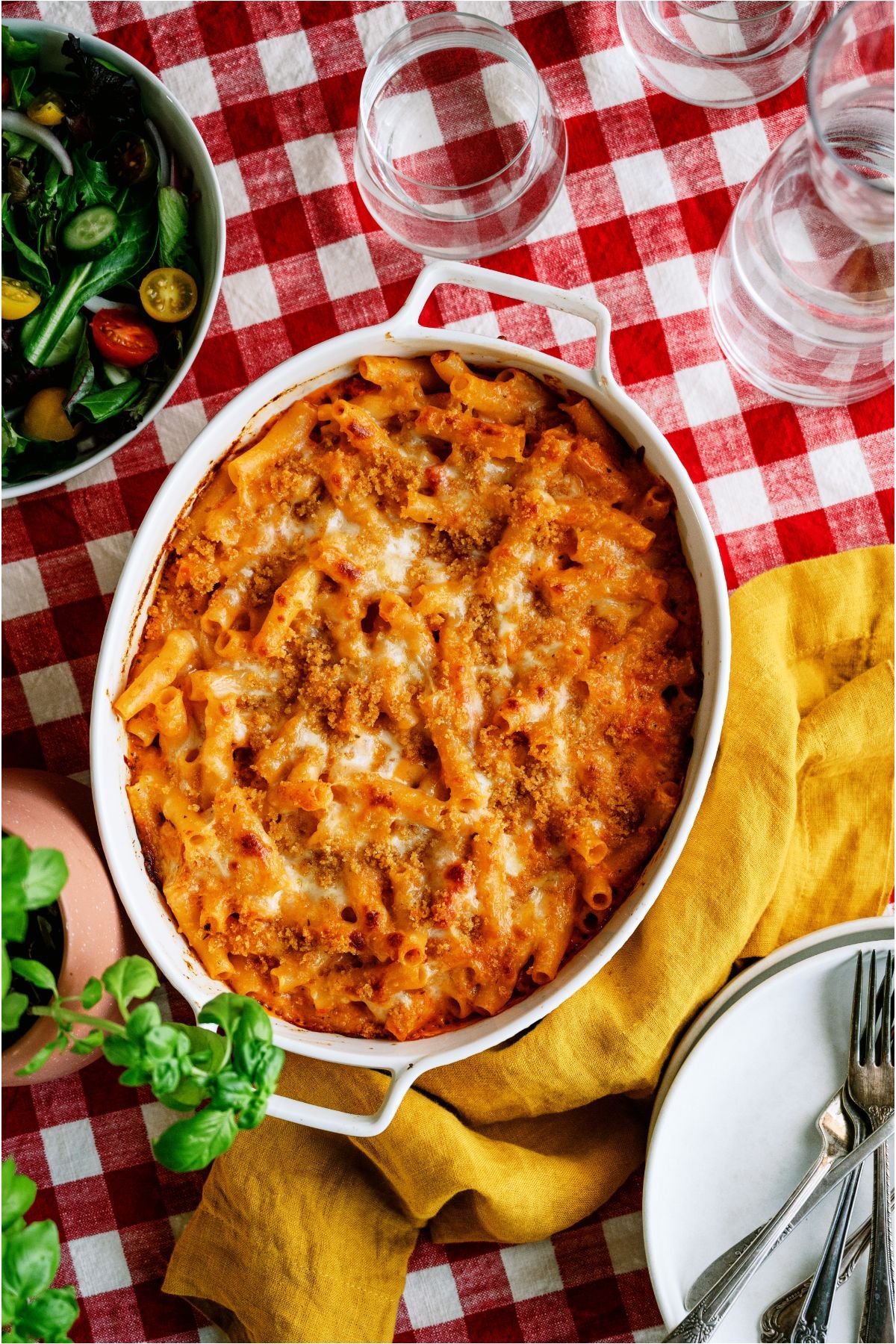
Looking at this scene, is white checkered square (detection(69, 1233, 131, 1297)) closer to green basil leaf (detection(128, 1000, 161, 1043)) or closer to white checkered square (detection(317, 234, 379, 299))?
green basil leaf (detection(128, 1000, 161, 1043))

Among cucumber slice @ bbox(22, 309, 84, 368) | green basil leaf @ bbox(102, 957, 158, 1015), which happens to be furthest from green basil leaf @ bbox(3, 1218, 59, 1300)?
cucumber slice @ bbox(22, 309, 84, 368)

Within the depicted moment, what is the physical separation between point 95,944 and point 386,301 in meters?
1.25

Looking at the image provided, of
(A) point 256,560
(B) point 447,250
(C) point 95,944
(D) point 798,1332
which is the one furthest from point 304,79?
(D) point 798,1332

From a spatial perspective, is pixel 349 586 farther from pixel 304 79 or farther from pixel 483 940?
pixel 304 79

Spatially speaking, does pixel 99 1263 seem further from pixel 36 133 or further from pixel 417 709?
pixel 36 133

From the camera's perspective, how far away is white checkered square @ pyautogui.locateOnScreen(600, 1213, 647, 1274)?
7.03 ft

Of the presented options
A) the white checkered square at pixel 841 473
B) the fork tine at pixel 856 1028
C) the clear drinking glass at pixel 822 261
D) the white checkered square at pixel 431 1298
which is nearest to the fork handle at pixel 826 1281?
the fork tine at pixel 856 1028

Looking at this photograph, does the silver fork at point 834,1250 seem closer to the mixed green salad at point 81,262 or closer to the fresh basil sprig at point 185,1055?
the fresh basil sprig at point 185,1055

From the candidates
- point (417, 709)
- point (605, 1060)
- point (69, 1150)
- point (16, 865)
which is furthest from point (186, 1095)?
point (69, 1150)

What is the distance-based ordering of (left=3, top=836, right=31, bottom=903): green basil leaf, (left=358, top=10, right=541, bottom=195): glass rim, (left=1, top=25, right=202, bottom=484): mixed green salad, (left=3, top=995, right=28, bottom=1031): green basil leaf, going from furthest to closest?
(left=358, top=10, right=541, bottom=195): glass rim → (left=1, top=25, right=202, bottom=484): mixed green salad → (left=3, top=995, right=28, bottom=1031): green basil leaf → (left=3, top=836, right=31, bottom=903): green basil leaf

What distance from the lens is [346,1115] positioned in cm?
181

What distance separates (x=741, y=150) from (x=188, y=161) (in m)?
1.02

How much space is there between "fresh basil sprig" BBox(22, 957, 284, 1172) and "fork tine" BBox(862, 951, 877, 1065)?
3.50 feet

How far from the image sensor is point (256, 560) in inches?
74.7
